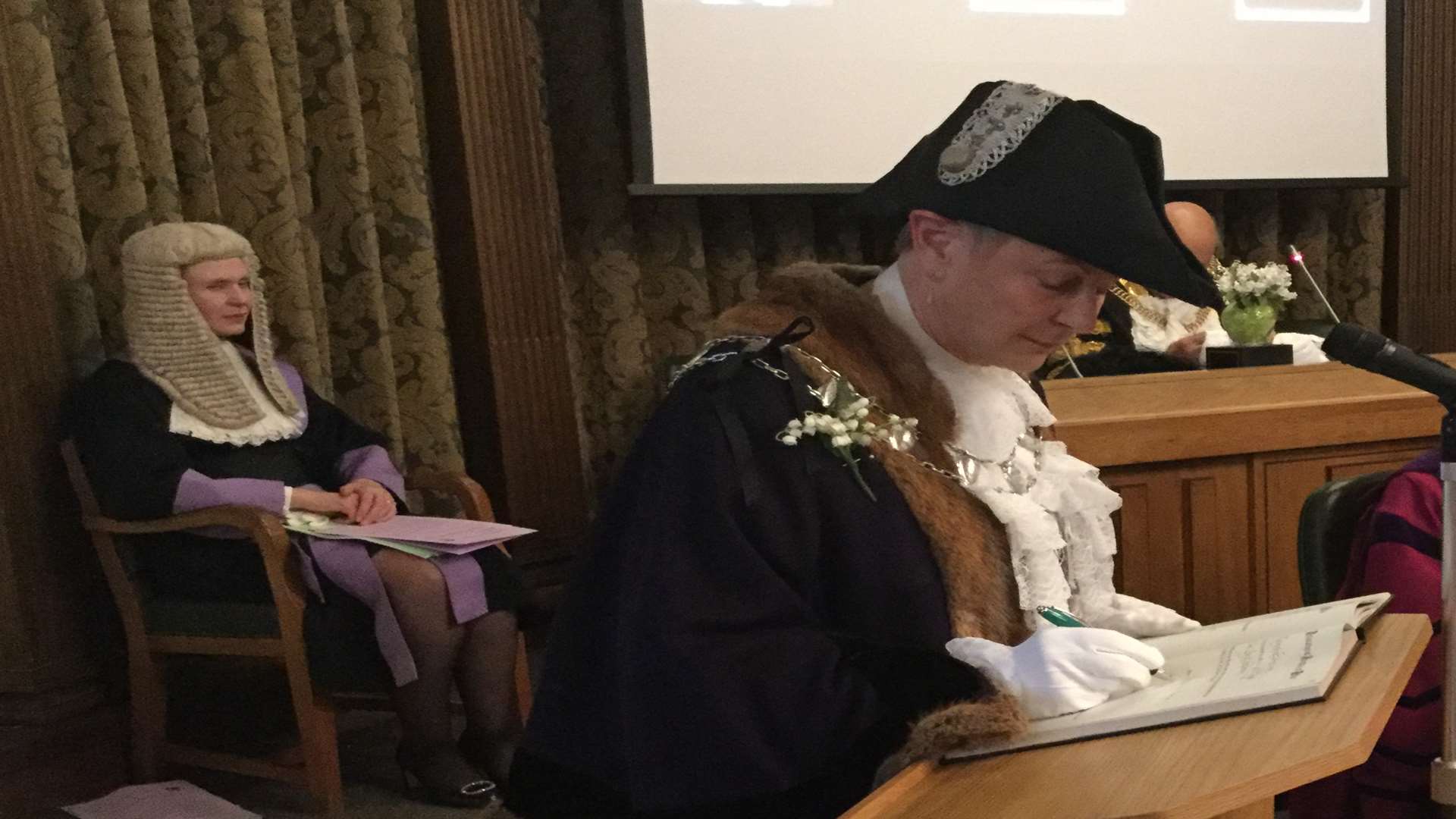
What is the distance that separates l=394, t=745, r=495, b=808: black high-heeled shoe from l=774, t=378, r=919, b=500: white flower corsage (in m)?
1.56

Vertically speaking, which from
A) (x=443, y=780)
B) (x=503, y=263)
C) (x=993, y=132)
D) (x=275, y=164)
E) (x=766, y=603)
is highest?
(x=275, y=164)

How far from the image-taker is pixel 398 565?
2.44 m

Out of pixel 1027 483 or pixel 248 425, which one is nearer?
pixel 1027 483

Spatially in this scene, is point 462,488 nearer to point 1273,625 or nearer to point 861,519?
point 861,519

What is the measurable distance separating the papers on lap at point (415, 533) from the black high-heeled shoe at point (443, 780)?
0.40m

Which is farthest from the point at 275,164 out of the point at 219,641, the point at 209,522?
the point at 219,641

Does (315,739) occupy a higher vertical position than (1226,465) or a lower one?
lower

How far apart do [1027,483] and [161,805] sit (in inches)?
74.6

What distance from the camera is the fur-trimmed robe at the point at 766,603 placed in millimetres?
1114

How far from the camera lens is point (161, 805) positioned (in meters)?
2.42

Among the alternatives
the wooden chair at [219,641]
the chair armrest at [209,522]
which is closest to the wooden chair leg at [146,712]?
the wooden chair at [219,641]

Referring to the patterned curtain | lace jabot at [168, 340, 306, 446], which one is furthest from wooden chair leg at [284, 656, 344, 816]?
the patterned curtain

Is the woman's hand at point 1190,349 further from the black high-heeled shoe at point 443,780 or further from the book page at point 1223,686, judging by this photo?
the book page at point 1223,686

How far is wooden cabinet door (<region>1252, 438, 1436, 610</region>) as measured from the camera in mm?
2668
